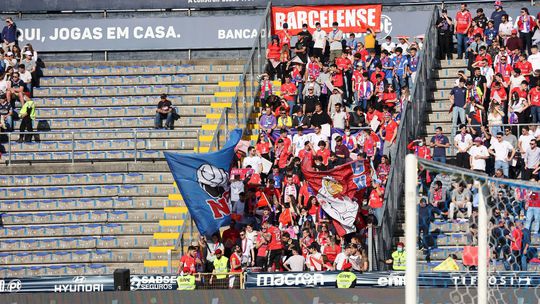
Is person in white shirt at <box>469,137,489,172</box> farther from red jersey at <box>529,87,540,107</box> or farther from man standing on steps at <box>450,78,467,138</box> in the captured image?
red jersey at <box>529,87,540,107</box>

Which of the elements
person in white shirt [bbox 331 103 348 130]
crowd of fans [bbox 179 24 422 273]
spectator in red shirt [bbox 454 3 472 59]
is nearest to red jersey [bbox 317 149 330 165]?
crowd of fans [bbox 179 24 422 273]

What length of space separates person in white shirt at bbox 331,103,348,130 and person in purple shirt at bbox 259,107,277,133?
4.28ft

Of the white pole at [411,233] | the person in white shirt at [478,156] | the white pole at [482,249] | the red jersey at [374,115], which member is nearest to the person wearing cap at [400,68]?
the red jersey at [374,115]

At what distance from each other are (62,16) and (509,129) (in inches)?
513

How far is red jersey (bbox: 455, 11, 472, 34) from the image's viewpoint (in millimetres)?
29281

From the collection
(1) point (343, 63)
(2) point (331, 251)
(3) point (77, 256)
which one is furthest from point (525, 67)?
(3) point (77, 256)

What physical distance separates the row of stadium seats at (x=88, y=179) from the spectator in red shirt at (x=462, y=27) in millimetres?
7108

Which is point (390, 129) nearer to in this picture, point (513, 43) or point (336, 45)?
point (513, 43)

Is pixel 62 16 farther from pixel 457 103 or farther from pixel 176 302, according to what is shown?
pixel 176 302

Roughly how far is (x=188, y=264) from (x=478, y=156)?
602cm

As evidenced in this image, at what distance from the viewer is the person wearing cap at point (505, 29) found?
1147 inches

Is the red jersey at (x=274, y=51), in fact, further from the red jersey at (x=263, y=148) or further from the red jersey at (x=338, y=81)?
the red jersey at (x=263, y=148)

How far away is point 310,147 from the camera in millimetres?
26172

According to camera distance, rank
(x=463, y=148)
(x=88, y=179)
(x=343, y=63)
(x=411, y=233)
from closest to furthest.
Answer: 1. (x=411, y=233)
2. (x=463, y=148)
3. (x=88, y=179)
4. (x=343, y=63)
